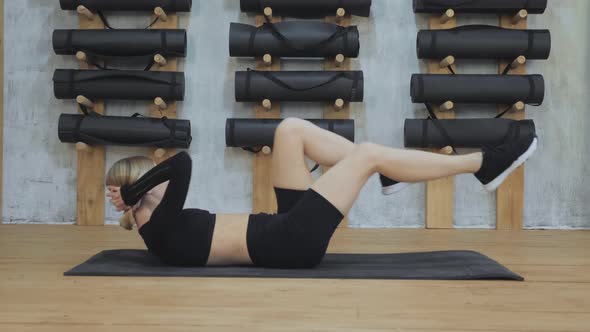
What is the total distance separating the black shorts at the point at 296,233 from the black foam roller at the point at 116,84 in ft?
6.20

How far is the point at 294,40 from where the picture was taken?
13.1ft

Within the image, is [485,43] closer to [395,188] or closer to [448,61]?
[448,61]

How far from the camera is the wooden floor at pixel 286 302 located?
63.6 inches

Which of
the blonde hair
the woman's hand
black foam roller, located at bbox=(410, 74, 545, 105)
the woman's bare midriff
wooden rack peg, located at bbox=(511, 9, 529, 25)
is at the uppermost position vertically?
wooden rack peg, located at bbox=(511, 9, 529, 25)

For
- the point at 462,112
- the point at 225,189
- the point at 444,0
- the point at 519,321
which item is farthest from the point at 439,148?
the point at 519,321

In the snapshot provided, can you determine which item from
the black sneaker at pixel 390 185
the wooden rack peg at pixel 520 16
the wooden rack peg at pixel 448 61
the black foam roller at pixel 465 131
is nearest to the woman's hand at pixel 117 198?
the black sneaker at pixel 390 185

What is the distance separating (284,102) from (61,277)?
2.31 m

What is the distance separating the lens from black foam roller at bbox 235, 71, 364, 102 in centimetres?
398

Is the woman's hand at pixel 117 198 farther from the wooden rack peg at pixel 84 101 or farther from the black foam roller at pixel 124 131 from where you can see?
the wooden rack peg at pixel 84 101

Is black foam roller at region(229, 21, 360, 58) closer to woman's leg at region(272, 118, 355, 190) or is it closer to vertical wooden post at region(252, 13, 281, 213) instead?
vertical wooden post at region(252, 13, 281, 213)

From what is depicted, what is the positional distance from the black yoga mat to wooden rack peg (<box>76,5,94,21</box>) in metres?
2.00

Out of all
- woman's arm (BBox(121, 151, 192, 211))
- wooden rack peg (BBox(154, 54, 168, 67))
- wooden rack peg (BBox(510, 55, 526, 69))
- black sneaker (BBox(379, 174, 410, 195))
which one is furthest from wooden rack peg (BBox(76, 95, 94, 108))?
wooden rack peg (BBox(510, 55, 526, 69))

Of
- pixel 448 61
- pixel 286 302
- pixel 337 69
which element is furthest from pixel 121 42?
pixel 286 302

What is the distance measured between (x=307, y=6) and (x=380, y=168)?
2.02 metres
